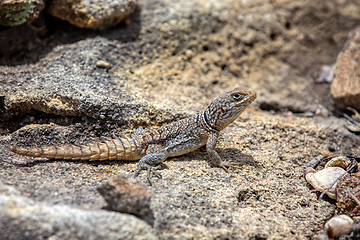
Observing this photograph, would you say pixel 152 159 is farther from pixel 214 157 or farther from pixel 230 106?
pixel 230 106

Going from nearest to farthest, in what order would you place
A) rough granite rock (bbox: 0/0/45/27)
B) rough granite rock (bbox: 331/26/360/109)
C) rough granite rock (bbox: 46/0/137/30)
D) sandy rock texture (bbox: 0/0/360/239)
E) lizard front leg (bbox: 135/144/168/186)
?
sandy rock texture (bbox: 0/0/360/239) < lizard front leg (bbox: 135/144/168/186) < rough granite rock (bbox: 0/0/45/27) < rough granite rock (bbox: 46/0/137/30) < rough granite rock (bbox: 331/26/360/109)

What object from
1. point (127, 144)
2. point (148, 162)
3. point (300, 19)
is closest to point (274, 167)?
point (148, 162)

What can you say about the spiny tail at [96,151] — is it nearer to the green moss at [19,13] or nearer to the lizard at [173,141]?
the lizard at [173,141]

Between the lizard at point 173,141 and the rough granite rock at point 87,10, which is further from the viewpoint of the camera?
the rough granite rock at point 87,10

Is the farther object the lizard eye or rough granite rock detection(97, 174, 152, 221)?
the lizard eye

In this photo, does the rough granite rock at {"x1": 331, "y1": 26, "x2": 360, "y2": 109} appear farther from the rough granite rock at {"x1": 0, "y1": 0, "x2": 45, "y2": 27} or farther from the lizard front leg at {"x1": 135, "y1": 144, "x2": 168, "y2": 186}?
the rough granite rock at {"x1": 0, "y1": 0, "x2": 45, "y2": 27}

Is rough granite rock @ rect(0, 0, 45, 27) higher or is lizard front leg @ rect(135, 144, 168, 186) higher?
rough granite rock @ rect(0, 0, 45, 27)

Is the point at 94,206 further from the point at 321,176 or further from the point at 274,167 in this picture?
Answer: the point at 321,176

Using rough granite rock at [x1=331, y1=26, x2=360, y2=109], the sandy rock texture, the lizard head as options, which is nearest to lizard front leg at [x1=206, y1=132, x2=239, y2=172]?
the sandy rock texture

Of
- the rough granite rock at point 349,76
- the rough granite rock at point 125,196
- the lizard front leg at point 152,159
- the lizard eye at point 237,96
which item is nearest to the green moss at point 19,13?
the lizard front leg at point 152,159
